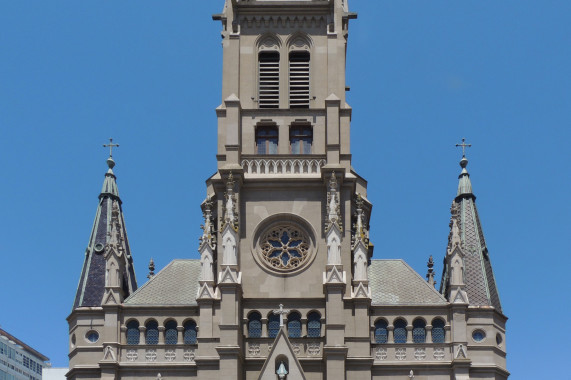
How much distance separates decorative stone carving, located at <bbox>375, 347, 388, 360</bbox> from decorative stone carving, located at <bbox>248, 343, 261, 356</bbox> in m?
6.37

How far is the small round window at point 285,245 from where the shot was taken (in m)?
66.8

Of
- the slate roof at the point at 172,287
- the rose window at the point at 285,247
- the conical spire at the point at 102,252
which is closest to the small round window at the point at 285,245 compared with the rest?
the rose window at the point at 285,247

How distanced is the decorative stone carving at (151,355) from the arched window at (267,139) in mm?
13272

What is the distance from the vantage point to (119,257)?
2643 inches

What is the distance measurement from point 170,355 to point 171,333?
1.36 metres

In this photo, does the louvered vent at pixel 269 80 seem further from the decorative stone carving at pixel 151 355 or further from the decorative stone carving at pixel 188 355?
the decorative stone carving at pixel 151 355

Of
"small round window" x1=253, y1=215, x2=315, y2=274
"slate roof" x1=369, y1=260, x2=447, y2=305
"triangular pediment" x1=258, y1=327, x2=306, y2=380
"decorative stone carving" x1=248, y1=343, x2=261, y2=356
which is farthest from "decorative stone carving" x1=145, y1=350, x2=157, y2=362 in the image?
"slate roof" x1=369, y1=260, x2=447, y2=305

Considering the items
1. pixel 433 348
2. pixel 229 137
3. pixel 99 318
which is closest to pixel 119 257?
pixel 99 318

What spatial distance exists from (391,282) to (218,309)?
1056cm

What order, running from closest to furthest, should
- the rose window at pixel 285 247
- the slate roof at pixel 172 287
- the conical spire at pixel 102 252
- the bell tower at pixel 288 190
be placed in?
the bell tower at pixel 288 190, the slate roof at pixel 172 287, the rose window at pixel 285 247, the conical spire at pixel 102 252

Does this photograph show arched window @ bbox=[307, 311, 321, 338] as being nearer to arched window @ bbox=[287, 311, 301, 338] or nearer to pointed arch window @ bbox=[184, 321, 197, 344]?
arched window @ bbox=[287, 311, 301, 338]

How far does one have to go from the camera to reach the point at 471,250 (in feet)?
226

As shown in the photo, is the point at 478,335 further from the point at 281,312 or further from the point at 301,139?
the point at 301,139

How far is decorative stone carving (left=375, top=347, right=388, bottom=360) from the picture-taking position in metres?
64.7
